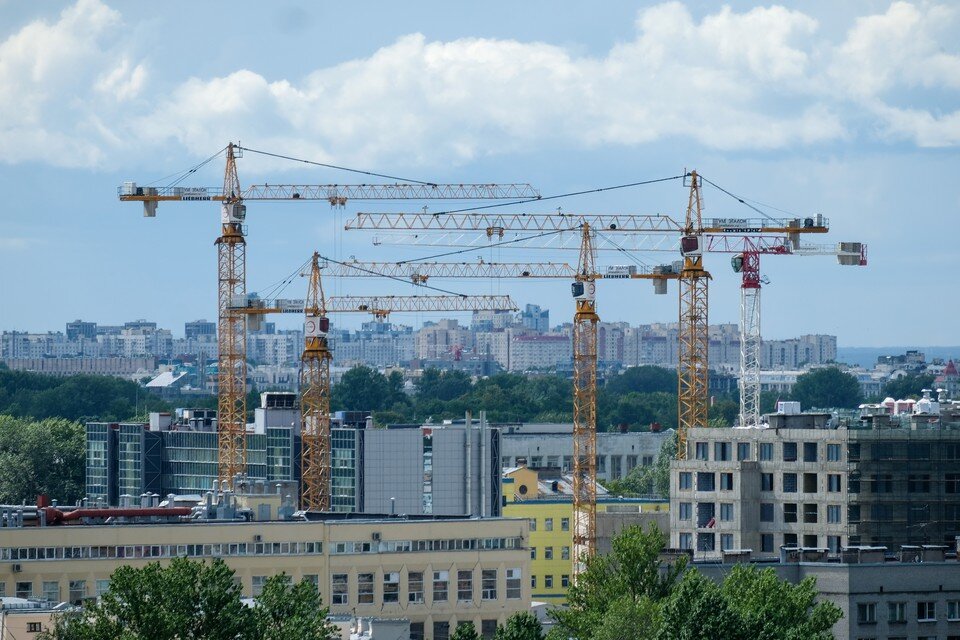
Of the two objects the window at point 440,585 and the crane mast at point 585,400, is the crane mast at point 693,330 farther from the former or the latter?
the window at point 440,585

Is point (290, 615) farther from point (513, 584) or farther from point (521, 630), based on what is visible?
point (513, 584)

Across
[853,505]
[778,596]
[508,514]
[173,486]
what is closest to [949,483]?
[853,505]

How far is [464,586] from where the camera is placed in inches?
3907

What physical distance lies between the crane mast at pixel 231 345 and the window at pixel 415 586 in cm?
7726

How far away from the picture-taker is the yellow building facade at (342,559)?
94.2 metres

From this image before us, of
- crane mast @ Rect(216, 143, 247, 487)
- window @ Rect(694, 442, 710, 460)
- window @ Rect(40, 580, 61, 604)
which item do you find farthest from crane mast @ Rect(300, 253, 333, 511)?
window @ Rect(40, 580, 61, 604)

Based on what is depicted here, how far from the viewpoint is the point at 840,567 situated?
86688 millimetres

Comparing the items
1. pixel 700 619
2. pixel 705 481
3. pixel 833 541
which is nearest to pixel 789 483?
pixel 833 541

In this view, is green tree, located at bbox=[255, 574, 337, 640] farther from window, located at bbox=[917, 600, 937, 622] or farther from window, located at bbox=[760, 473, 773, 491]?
window, located at bbox=[760, 473, 773, 491]

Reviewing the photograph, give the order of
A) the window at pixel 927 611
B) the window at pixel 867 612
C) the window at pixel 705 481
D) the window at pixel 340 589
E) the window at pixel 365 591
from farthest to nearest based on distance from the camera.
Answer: the window at pixel 705 481, the window at pixel 365 591, the window at pixel 340 589, the window at pixel 927 611, the window at pixel 867 612

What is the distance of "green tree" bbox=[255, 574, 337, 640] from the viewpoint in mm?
72188

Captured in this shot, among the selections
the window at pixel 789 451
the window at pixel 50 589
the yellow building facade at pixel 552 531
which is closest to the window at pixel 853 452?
the window at pixel 789 451

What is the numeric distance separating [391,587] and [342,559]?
7.36 feet

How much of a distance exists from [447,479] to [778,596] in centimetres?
9047
